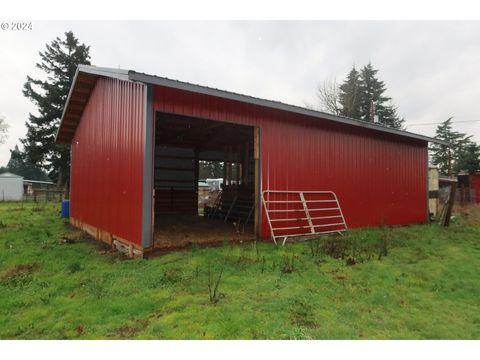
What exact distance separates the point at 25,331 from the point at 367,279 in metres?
4.55

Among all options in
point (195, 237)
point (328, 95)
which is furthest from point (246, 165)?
point (328, 95)

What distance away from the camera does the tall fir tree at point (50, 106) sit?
26.8 metres

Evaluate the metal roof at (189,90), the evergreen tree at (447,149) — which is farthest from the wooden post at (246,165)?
the evergreen tree at (447,149)

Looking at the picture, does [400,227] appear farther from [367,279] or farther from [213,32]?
[213,32]

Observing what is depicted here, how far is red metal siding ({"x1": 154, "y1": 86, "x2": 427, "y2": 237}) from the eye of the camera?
704cm

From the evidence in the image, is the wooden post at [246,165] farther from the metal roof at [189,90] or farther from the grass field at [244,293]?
the grass field at [244,293]

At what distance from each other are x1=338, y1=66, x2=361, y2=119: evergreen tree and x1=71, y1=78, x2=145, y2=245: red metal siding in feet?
84.1

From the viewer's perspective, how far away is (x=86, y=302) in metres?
3.81

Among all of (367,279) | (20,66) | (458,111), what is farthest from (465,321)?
(458,111)

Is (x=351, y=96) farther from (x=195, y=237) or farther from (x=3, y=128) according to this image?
(x=3, y=128)

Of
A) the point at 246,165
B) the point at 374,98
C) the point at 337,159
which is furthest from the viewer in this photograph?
the point at 374,98

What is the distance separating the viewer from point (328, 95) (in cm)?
2864

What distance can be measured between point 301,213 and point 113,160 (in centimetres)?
508

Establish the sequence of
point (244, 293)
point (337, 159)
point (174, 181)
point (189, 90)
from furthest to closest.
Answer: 1. point (174, 181)
2. point (337, 159)
3. point (189, 90)
4. point (244, 293)
